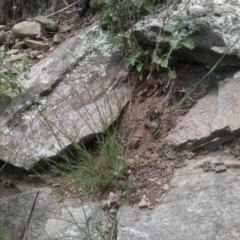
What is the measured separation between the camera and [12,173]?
273 centimetres

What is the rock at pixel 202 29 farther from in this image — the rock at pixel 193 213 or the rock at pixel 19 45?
the rock at pixel 19 45

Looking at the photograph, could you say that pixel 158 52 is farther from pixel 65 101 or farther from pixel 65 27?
pixel 65 27

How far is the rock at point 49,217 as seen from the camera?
2314 millimetres

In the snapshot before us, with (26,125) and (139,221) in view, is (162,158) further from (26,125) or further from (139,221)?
(26,125)

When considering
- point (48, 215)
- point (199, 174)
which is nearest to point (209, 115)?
point (199, 174)

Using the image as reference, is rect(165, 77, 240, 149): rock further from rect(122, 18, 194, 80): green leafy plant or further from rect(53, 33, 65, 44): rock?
rect(53, 33, 65, 44): rock

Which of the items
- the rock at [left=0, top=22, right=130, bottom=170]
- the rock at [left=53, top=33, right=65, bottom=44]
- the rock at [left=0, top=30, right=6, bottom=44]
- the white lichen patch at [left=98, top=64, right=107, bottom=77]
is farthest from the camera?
the rock at [left=0, top=30, right=6, bottom=44]

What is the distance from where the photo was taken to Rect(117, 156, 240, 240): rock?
2.12 metres

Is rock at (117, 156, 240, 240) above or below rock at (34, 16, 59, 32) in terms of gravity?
below

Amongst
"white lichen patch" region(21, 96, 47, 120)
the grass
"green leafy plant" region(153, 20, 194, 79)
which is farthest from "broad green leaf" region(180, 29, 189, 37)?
"white lichen patch" region(21, 96, 47, 120)

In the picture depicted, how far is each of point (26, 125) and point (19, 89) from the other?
7.3 inches

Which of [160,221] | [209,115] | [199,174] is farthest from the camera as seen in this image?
[209,115]

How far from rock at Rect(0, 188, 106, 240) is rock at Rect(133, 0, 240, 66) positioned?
0.87m

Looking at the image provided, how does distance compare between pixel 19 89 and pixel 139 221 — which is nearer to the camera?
pixel 139 221
